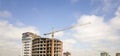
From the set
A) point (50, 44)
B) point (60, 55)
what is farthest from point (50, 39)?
point (60, 55)

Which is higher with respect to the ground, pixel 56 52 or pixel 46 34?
pixel 46 34

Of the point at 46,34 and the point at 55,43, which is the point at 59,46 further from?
the point at 46,34

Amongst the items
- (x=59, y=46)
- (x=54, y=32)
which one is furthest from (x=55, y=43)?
(x=54, y=32)

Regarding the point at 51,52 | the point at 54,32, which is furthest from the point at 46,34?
the point at 51,52

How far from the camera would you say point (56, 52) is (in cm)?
19625

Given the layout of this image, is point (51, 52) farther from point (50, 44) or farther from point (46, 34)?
point (46, 34)

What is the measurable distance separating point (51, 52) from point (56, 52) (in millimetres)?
5272

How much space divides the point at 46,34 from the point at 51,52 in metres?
22.7

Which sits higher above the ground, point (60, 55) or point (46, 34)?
point (46, 34)

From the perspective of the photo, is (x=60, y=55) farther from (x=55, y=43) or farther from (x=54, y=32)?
(x=54, y=32)

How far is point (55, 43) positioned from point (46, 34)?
16.7 m

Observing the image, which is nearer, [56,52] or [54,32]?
[54,32]

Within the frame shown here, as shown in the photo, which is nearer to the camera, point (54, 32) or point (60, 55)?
point (54, 32)

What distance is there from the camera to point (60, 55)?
641 ft
